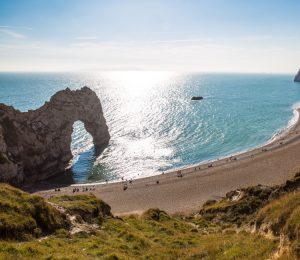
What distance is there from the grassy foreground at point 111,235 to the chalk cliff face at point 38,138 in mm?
43513

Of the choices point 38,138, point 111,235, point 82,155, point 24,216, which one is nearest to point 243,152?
point 82,155

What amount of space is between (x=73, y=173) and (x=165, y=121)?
62.6 metres

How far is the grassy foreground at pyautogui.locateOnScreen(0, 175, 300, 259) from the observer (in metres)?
15.3

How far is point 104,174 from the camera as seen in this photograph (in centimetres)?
7981

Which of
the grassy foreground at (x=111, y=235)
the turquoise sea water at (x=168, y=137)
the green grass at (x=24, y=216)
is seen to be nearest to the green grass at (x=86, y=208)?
the grassy foreground at (x=111, y=235)

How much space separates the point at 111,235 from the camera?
23.9 m

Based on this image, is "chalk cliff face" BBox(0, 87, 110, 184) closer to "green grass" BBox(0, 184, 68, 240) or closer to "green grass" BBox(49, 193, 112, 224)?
"green grass" BBox(49, 193, 112, 224)

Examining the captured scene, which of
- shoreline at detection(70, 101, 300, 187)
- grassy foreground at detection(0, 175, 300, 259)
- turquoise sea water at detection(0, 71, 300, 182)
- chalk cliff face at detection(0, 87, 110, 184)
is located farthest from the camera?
turquoise sea water at detection(0, 71, 300, 182)

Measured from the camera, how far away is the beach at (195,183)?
59000 millimetres

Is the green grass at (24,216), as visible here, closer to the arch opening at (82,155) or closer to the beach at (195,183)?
the beach at (195,183)

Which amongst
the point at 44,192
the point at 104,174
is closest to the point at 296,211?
the point at 44,192

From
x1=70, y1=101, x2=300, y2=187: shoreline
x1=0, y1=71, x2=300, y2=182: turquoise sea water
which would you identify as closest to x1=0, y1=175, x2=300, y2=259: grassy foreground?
x1=70, y1=101, x2=300, y2=187: shoreline

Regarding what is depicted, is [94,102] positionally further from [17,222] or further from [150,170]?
[17,222]

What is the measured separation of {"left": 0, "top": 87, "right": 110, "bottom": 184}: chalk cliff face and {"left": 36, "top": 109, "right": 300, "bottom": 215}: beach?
8.86 m
